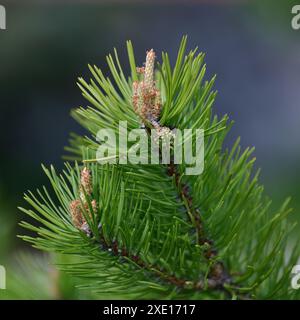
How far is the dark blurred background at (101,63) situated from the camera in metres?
1.45

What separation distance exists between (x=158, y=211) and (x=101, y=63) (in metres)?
1.29

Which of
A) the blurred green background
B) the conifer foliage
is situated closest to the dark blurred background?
the blurred green background

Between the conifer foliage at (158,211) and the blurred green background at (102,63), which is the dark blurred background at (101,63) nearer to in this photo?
the blurred green background at (102,63)

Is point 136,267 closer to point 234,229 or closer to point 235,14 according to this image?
point 234,229

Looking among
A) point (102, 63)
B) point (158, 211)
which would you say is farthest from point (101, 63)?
point (158, 211)

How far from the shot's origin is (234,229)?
0.26 meters

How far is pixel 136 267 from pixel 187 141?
0.22 feet

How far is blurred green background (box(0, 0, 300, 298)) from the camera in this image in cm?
145

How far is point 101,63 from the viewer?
1510 mm

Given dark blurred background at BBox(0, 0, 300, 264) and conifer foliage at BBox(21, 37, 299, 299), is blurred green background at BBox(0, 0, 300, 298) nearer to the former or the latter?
dark blurred background at BBox(0, 0, 300, 264)

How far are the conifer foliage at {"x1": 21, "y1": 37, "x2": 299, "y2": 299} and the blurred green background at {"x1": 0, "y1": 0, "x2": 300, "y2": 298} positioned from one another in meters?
1.04

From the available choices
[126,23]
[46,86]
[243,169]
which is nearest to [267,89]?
[126,23]

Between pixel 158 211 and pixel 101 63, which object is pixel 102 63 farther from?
pixel 158 211

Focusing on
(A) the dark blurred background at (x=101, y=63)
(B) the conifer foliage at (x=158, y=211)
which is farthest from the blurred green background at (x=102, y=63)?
(B) the conifer foliage at (x=158, y=211)
